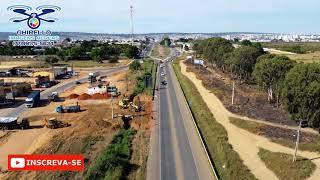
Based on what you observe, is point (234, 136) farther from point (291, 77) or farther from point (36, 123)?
point (36, 123)

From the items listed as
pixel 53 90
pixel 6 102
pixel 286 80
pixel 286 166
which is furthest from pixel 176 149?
pixel 53 90

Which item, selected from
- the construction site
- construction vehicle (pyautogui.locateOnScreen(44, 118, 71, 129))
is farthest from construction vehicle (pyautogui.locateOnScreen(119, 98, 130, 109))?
construction vehicle (pyautogui.locateOnScreen(44, 118, 71, 129))

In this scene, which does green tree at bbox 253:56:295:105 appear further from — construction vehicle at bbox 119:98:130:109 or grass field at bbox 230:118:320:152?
construction vehicle at bbox 119:98:130:109

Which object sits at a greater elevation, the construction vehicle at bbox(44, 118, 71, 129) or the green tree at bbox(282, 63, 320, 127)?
the green tree at bbox(282, 63, 320, 127)

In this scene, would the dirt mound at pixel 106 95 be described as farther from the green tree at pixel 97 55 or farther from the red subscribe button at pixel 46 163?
the green tree at pixel 97 55

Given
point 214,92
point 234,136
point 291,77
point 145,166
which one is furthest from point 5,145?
point 214,92

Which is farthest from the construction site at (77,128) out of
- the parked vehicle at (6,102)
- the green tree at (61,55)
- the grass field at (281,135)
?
the green tree at (61,55)
